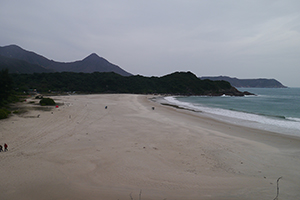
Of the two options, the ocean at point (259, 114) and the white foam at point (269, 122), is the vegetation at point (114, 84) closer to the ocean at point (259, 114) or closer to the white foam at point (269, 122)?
the ocean at point (259, 114)

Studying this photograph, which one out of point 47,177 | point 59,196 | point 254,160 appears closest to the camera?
point 59,196

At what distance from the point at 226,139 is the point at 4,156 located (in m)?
10.8

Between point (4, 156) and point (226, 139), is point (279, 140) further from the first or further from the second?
point (4, 156)

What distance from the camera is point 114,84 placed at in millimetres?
69250

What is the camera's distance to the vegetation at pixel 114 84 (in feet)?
175

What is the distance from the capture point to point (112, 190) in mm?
4273

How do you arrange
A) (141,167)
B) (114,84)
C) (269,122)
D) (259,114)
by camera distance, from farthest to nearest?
(114,84) < (259,114) < (269,122) < (141,167)

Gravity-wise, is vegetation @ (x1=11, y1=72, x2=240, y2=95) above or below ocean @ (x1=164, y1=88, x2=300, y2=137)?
above

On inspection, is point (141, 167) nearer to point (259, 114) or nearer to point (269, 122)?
point (269, 122)

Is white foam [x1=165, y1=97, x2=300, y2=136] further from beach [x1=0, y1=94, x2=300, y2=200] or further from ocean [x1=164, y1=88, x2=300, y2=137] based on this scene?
beach [x1=0, y1=94, x2=300, y2=200]

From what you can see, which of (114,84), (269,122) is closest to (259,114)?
(269,122)

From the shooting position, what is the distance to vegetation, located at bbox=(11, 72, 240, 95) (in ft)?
175

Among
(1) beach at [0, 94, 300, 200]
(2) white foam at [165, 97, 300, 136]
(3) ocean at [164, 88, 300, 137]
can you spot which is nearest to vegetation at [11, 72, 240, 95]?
(3) ocean at [164, 88, 300, 137]

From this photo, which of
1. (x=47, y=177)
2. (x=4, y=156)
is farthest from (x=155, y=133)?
(x=4, y=156)
